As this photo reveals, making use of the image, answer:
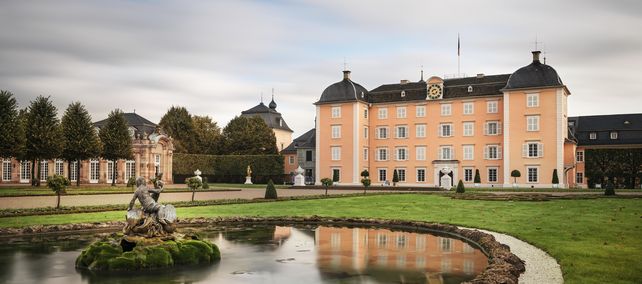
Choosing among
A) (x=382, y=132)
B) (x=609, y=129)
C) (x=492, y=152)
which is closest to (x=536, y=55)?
(x=492, y=152)

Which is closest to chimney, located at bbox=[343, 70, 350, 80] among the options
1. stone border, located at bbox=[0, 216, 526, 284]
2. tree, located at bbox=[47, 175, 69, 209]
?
stone border, located at bbox=[0, 216, 526, 284]

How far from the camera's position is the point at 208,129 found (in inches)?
3135

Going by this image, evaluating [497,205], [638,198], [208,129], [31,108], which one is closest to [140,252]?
[497,205]

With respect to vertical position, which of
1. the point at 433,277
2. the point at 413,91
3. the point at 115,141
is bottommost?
the point at 433,277

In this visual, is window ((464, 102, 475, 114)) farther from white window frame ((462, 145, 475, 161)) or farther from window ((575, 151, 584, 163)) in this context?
window ((575, 151, 584, 163))

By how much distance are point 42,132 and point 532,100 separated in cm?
4268

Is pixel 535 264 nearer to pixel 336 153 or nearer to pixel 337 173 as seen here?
pixel 337 173

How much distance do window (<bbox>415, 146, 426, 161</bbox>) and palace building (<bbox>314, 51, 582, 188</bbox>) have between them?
0.11m

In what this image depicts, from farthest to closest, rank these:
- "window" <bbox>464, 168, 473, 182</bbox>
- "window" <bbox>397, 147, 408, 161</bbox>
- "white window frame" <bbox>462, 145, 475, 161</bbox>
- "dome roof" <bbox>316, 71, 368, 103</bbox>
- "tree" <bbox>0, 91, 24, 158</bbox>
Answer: "dome roof" <bbox>316, 71, 368, 103</bbox>, "window" <bbox>397, 147, 408, 161</bbox>, "white window frame" <bbox>462, 145, 475, 161</bbox>, "window" <bbox>464, 168, 473, 182</bbox>, "tree" <bbox>0, 91, 24, 158</bbox>

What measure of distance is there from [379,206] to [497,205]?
18.1 ft

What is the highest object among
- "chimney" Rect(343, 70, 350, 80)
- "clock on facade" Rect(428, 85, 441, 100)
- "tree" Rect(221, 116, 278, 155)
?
"chimney" Rect(343, 70, 350, 80)

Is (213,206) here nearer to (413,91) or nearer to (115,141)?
(115,141)

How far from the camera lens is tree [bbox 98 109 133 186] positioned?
4982 cm

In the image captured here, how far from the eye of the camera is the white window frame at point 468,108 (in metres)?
56.3
